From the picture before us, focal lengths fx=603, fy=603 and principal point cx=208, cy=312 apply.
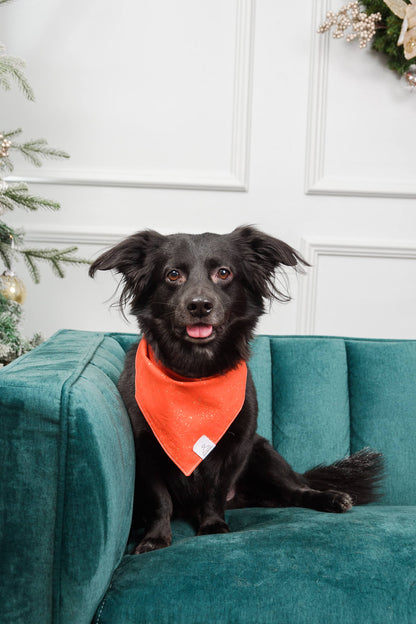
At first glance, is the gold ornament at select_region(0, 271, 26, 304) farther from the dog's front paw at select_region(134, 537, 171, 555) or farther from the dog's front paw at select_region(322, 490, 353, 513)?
the dog's front paw at select_region(322, 490, 353, 513)

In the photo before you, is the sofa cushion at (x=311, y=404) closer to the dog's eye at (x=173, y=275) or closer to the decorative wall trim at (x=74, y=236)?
the dog's eye at (x=173, y=275)

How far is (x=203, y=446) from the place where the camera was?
1.52 metres

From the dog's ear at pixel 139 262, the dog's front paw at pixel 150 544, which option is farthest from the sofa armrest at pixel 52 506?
the dog's ear at pixel 139 262

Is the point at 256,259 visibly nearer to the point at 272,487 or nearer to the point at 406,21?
the point at 272,487

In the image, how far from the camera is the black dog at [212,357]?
1519 mm

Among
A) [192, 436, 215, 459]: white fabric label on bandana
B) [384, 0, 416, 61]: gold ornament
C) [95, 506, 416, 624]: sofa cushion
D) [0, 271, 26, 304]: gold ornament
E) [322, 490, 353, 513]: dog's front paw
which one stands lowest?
[322, 490, 353, 513]: dog's front paw

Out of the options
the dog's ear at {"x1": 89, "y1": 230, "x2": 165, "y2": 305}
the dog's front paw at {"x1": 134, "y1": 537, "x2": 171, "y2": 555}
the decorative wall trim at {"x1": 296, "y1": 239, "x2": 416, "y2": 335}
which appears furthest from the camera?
the decorative wall trim at {"x1": 296, "y1": 239, "x2": 416, "y2": 335}

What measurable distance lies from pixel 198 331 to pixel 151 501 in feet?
1.43

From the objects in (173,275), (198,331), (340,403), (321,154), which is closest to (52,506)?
(198,331)

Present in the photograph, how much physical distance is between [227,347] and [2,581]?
837mm

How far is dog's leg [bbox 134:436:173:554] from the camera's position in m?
1.34

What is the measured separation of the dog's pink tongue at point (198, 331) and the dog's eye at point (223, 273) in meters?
0.16

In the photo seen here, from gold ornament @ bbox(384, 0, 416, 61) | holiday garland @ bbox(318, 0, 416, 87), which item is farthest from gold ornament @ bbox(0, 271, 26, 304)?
gold ornament @ bbox(384, 0, 416, 61)

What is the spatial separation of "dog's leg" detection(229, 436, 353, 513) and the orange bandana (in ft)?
0.75
